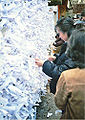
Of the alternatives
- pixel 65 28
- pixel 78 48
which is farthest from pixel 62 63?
pixel 78 48

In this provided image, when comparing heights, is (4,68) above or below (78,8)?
below

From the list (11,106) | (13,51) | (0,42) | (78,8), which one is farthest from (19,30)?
(78,8)

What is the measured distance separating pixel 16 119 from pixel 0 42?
0.90 m

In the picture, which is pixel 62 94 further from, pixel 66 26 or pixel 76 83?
pixel 66 26

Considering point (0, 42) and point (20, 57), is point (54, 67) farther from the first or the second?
point (0, 42)

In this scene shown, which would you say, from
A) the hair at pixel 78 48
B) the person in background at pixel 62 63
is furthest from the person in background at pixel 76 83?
the person in background at pixel 62 63

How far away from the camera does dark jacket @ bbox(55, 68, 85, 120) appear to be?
3.73 feet

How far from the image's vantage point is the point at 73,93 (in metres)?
1.15

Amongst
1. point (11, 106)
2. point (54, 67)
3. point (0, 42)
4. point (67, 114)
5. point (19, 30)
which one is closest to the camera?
point (67, 114)

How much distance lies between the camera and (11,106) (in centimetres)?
176

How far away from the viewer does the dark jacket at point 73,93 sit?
1.14 meters

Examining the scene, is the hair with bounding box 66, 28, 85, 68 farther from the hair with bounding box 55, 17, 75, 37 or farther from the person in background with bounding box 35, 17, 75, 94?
the hair with bounding box 55, 17, 75, 37

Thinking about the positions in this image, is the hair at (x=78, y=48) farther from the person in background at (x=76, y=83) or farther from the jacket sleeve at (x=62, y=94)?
the jacket sleeve at (x=62, y=94)

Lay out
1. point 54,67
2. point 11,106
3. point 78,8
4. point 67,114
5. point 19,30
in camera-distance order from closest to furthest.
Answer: point 67,114 → point 11,106 → point 54,67 → point 19,30 → point 78,8
